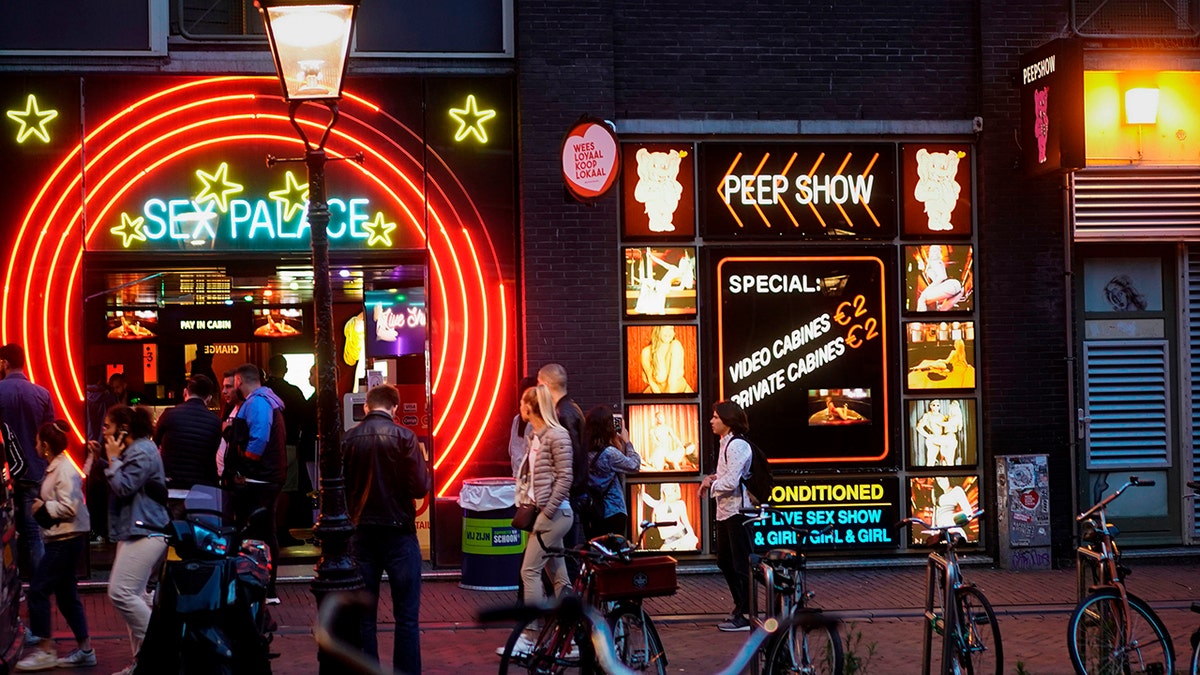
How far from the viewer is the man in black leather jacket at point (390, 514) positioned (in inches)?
324

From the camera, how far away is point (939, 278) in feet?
44.0

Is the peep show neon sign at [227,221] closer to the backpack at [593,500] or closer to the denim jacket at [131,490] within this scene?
the backpack at [593,500]

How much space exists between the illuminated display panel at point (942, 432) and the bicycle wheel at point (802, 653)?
A: 5816 mm

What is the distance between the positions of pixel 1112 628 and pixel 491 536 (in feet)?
17.8

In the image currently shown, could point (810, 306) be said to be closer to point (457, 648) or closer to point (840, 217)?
point (840, 217)

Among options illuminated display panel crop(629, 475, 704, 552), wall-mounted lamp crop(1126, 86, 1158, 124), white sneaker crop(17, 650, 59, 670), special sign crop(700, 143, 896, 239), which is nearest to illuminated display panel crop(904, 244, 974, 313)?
special sign crop(700, 143, 896, 239)

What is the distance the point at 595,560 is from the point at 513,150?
20.1 ft

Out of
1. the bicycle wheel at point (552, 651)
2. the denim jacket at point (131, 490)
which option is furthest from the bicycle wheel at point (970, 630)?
the denim jacket at point (131, 490)

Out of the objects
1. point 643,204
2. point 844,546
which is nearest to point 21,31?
point 643,204

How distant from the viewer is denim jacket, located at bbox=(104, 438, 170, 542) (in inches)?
342

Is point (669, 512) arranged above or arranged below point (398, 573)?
below

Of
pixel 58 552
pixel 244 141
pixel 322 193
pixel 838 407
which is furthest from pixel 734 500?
pixel 244 141

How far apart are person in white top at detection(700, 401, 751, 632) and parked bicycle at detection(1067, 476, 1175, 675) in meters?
2.73

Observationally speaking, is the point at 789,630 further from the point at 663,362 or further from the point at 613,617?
the point at 663,362
